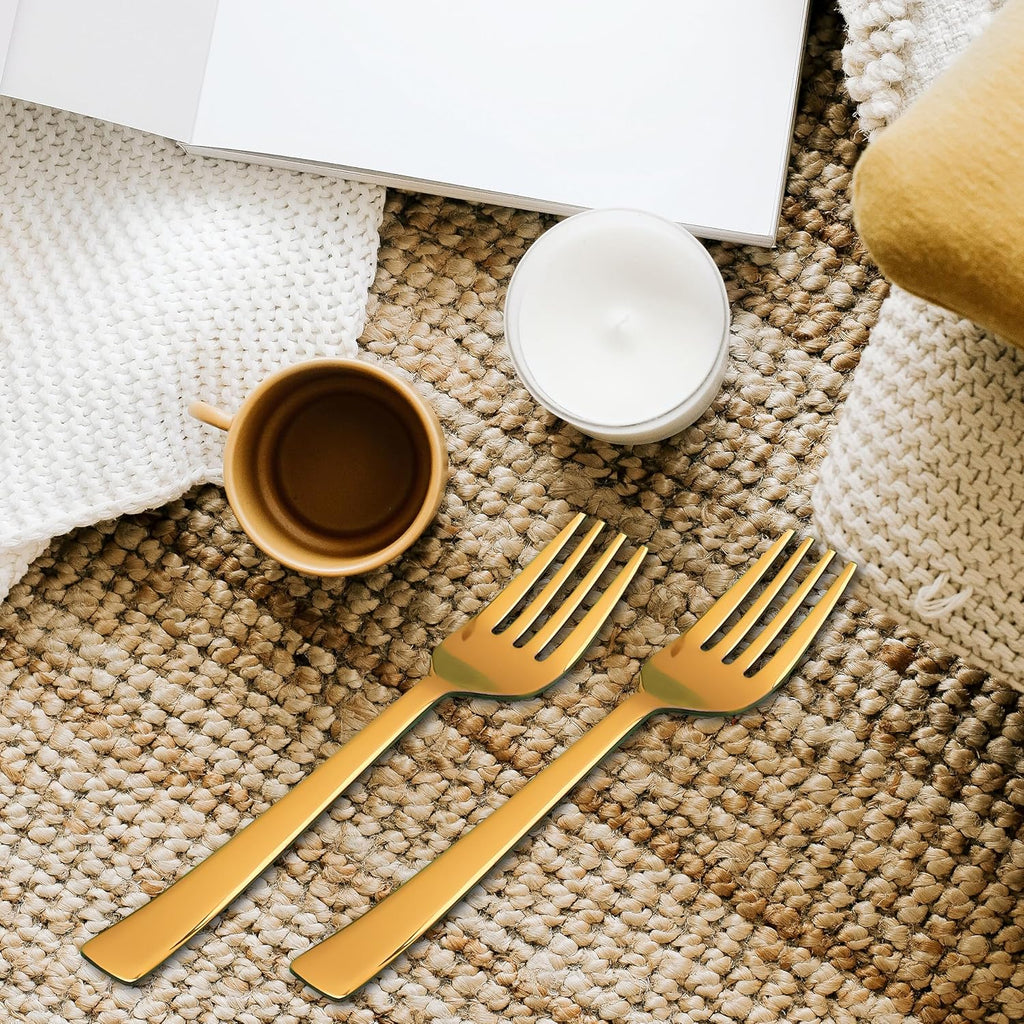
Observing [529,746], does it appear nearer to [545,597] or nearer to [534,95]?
[545,597]

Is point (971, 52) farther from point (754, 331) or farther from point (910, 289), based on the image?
point (754, 331)

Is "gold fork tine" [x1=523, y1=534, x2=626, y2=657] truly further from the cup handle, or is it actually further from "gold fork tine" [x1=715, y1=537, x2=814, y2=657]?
the cup handle

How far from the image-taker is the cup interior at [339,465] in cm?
63

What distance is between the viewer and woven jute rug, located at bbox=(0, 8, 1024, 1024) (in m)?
0.62

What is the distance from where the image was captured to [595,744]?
63cm

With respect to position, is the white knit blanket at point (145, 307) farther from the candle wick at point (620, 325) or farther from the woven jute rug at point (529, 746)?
the candle wick at point (620, 325)

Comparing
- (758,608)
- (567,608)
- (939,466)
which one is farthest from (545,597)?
(939,466)

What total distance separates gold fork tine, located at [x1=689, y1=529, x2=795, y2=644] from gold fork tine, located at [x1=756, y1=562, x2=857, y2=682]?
36mm

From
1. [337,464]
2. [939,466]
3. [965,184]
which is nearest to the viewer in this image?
[965,184]

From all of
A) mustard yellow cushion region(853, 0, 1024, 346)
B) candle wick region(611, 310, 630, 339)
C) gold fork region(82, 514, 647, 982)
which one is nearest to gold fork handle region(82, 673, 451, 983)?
gold fork region(82, 514, 647, 982)

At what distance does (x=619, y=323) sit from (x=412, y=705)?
0.26m

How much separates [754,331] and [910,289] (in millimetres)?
195

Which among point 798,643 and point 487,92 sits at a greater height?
point 487,92

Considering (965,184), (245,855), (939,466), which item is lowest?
(245,855)
